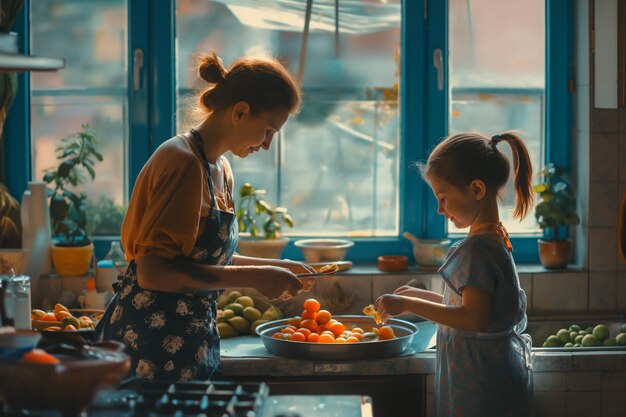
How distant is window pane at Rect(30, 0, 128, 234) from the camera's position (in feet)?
12.5

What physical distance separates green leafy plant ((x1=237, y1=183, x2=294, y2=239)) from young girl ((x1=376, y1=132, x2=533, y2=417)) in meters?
1.18

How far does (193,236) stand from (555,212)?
1.98 m

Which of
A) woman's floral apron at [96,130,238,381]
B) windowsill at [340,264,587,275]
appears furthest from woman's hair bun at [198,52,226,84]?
windowsill at [340,264,587,275]

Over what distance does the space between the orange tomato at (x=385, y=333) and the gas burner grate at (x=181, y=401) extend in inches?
48.7

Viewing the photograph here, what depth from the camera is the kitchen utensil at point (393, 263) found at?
3750 mm

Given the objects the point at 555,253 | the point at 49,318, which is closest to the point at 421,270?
the point at 555,253

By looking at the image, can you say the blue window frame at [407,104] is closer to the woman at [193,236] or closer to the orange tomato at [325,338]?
the orange tomato at [325,338]

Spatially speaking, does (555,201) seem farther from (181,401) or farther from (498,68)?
(181,401)

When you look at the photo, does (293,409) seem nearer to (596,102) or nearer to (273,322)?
(273,322)

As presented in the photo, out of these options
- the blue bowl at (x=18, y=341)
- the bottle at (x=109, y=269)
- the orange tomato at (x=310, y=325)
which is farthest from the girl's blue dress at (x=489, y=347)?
the bottle at (x=109, y=269)

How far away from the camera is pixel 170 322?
2.40 metres

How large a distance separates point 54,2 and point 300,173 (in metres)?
1.20

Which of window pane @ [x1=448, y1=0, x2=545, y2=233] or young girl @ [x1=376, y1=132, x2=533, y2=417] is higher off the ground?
window pane @ [x1=448, y1=0, x2=545, y2=233]

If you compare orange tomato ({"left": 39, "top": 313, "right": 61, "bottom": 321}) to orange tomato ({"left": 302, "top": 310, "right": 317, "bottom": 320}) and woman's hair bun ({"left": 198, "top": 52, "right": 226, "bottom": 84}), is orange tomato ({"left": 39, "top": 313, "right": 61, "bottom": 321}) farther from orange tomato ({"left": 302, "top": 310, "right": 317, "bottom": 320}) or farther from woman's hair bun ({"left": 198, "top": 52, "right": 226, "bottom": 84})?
woman's hair bun ({"left": 198, "top": 52, "right": 226, "bottom": 84})
